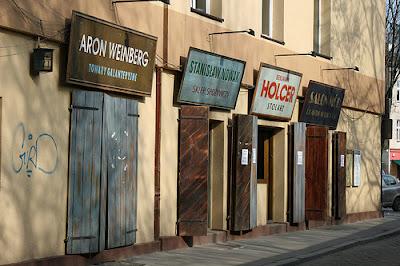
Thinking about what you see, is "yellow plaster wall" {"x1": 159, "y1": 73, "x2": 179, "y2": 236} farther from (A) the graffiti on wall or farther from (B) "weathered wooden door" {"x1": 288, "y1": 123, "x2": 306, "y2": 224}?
(B) "weathered wooden door" {"x1": 288, "y1": 123, "x2": 306, "y2": 224}

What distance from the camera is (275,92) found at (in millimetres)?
17078

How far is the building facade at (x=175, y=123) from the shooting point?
10.2 m

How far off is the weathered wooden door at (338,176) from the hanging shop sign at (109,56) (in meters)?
9.12

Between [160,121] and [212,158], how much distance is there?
2515mm

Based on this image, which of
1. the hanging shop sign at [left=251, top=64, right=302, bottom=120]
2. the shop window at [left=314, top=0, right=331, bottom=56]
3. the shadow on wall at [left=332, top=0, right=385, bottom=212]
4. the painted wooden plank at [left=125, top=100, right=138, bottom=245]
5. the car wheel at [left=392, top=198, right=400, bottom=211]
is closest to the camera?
the painted wooden plank at [left=125, top=100, right=138, bottom=245]

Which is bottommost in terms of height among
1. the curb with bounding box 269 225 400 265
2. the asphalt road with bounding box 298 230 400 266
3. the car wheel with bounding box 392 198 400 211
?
the asphalt road with bounding box 298 230 400 266

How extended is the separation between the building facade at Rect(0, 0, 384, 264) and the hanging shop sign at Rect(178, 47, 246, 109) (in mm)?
33

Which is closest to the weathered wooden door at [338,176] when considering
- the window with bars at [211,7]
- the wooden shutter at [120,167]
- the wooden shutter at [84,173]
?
the window with bars at [211,7]

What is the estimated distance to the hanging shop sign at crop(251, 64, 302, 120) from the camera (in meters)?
16.5

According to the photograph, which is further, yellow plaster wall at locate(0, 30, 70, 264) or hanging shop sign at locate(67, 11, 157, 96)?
hanging shop sign at locate(67, 11, 157, 96)

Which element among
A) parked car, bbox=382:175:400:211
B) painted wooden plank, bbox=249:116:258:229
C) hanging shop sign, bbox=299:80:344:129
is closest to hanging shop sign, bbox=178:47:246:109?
painted wooden plank, bbox=249:116:258:229

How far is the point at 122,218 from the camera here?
11945 mm

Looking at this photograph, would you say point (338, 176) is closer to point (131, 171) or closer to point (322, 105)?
point (322, 105)

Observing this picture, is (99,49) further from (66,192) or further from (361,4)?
(361,4)
